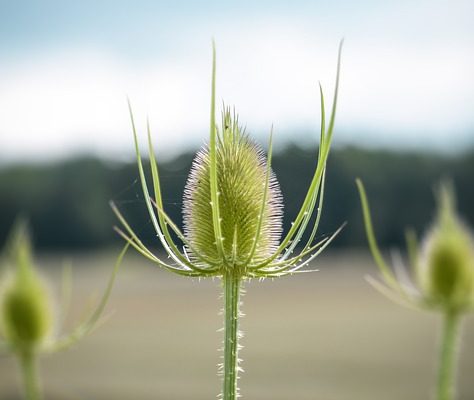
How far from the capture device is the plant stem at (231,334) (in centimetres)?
189

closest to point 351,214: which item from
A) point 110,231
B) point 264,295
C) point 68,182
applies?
point 264,295

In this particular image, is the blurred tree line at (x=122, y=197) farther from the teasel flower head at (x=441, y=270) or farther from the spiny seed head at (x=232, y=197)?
the spiny seed head at (x=232, y=197)

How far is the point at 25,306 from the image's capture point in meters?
3.55

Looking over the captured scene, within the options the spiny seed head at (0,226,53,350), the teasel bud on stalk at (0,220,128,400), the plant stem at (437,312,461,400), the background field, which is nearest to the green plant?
the plant stem at (437,312,461,400)

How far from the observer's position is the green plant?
2244mm

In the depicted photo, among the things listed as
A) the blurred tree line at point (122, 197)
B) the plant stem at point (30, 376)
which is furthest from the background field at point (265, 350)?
the plant stem at point (30, 376)

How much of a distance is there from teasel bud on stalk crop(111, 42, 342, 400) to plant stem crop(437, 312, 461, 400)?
453mm

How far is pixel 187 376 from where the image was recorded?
27172mm

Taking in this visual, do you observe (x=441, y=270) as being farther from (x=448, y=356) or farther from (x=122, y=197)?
(x=122, y=197)

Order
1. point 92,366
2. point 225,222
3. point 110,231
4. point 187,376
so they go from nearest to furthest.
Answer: point 225,222 < point 187,376 < point 92,366 < point 110,231

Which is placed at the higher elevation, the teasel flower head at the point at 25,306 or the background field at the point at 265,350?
the teasel flower head at the point at 25,306

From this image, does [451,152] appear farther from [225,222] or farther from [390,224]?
[225,222]

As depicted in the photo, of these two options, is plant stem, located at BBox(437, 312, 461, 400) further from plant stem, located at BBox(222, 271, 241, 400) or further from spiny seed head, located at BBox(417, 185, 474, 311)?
plant stem, located at BBox(222, 271, 241, 400)

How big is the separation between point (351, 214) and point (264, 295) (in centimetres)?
1408
